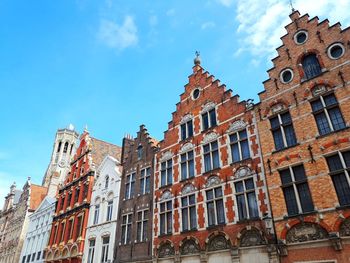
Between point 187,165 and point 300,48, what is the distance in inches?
381

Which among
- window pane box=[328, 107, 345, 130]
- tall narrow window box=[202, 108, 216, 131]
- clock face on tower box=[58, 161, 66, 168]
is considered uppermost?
clock face on tower box=[58, 161, 66, 168]

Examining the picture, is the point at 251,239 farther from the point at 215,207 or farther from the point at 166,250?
the point at 166,250

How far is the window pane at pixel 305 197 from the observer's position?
41.3 feet

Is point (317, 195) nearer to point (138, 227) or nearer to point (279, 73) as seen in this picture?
point (279, 73)

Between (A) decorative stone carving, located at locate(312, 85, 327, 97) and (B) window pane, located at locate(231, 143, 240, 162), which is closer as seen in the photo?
(A) decorative stone carving, located at locate(312, 85, 327, 97)

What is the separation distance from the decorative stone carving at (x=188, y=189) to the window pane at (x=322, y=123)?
26.4ft

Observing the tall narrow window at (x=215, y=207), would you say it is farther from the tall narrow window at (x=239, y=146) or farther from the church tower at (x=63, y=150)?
the church tower at (x=63, y=150)

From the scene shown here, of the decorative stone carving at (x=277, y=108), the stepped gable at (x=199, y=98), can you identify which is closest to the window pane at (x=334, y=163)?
the decorative stone carving at (x=277, y=108)

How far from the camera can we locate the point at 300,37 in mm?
15914

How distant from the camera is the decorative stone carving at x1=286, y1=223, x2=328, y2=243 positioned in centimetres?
1185

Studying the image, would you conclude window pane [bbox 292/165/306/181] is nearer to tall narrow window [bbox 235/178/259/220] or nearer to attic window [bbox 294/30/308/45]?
tall narrow window [bbox 235/178/259/220]

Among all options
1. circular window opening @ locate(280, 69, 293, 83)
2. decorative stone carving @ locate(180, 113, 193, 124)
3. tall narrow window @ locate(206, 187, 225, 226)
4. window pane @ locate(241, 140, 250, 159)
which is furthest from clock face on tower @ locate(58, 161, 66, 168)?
circular window opening @ locate(280, 69, 293, 83)

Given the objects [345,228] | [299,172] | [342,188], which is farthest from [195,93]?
[345,228]

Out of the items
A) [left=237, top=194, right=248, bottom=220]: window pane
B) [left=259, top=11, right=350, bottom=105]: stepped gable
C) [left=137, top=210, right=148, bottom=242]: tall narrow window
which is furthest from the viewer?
[left=137, top=210, right=148, bottom=242]: tall narrow window
